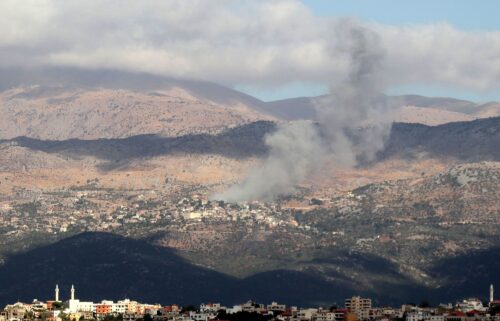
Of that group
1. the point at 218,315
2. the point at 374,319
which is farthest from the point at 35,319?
the point at 374,319

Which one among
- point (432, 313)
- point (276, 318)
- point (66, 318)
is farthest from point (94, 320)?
point (432, 313)

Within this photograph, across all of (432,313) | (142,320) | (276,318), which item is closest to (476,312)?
(432,313)

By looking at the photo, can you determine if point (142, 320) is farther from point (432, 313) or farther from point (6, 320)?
point (432, 313)

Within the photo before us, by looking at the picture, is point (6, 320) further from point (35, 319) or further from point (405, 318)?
point (405, 318)

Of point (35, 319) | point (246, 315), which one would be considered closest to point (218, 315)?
point (246, 315)

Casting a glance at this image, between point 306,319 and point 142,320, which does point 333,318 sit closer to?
point 306,319
